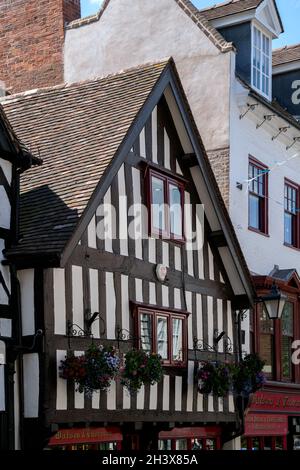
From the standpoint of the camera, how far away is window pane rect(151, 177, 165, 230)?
15359 millimetres

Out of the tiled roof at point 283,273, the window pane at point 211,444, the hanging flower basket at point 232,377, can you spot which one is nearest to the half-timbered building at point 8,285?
the hanging flower basket at point 232,377

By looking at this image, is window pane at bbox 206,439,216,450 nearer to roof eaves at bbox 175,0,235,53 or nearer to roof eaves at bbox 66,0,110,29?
roof eaves at bbox 175,0,235,53

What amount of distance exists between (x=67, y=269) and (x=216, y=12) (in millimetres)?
8800

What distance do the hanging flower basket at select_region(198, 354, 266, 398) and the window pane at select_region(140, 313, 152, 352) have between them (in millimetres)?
1342

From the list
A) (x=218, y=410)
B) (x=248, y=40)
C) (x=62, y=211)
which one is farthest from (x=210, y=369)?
(x=248, y=40)

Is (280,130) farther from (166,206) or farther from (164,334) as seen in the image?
(164,334)

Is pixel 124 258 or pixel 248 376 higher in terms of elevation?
pixel 124 258

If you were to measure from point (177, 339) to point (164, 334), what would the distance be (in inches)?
16.7

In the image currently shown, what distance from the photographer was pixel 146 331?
48.9 feet

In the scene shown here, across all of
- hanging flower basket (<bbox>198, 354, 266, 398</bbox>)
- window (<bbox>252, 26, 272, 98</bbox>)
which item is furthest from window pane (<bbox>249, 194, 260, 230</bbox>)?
hanging flower basket (<bbox>198, 354, 266, 398</bbox>)

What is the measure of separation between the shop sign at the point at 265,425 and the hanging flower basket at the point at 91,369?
5752 millimetres

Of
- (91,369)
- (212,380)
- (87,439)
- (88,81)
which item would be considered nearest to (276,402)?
(212,380)

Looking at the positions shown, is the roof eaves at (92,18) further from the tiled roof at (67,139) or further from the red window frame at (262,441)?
the red window frame at (262,441)
